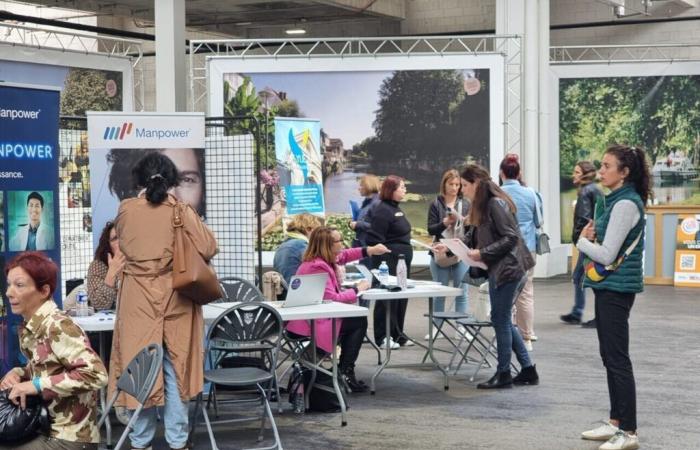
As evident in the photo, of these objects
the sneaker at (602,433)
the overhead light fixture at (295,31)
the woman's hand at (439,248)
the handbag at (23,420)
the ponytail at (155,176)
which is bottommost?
the sneaker at (602,433)

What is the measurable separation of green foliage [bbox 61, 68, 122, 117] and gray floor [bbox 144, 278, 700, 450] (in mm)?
9091

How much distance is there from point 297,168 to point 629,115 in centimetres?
852

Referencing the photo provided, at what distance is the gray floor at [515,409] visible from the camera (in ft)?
18.8

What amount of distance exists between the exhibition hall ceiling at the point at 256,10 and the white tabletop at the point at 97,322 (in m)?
13.0

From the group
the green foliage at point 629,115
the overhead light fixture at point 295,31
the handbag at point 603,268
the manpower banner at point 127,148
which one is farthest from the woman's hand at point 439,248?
the overhead light fixture at point 295,31

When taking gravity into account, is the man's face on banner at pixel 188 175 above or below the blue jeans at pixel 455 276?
above

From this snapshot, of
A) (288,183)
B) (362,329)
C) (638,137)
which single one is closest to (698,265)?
(638,137)

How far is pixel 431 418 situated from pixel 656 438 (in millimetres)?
1336

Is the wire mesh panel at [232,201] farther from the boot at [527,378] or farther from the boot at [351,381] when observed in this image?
the boot at [527,378]

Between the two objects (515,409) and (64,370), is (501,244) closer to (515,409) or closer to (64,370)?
(515,409)

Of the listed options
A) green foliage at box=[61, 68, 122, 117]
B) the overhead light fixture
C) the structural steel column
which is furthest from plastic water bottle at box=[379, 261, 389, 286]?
the overhead light fixture

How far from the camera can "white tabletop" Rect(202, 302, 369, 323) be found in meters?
5.85

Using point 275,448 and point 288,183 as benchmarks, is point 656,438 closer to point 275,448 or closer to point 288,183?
point 275,448

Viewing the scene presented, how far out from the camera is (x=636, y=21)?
60.9 feet
